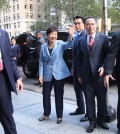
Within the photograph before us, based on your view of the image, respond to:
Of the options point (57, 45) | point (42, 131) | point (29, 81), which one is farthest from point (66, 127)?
point (29, 81)

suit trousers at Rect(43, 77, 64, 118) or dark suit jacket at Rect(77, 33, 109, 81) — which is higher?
dark suit jacket at Rect(77, 33, 109, 81)

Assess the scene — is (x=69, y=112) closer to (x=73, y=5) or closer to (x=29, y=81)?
(x=29, y=81)

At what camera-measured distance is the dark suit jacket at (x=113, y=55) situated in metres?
4.58

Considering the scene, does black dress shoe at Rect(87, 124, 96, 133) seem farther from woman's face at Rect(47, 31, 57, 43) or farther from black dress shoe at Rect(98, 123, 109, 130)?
woman's face at Rect(47, 31, 57, 43)

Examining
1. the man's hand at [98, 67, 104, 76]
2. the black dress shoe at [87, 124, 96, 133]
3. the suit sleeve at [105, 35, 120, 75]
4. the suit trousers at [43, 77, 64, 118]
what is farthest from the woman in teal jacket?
the suit sleeve at [105, 35, 120, 75]

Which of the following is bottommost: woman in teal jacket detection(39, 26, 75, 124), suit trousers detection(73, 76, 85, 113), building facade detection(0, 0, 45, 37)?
suit trousers detection(73, 76, 85, 113)

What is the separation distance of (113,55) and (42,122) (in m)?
1.89

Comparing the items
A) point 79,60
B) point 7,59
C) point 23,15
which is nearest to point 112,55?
point 79,60

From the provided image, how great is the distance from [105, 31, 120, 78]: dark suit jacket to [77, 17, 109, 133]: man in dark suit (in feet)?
0.50

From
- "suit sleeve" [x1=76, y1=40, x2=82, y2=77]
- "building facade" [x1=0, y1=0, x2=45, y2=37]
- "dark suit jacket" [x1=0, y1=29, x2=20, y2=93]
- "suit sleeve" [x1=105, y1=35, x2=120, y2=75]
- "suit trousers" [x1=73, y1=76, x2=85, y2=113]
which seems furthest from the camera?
"building facade" [x1=0, y1=0, x2=45, y2=37]

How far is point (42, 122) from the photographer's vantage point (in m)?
5.65

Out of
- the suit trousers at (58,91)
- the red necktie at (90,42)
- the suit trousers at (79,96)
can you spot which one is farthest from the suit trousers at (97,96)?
the suit trousers at (79,96)

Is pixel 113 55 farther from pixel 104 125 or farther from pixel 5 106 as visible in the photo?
pixel 5 106

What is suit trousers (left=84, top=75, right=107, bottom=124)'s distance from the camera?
16.4 ft
